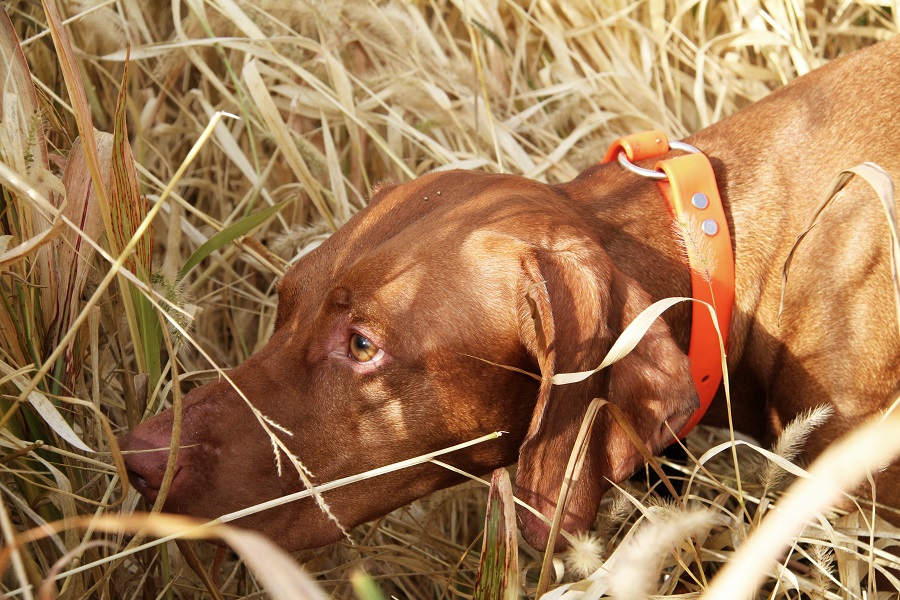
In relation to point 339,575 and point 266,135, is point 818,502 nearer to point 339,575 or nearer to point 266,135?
point 339,575

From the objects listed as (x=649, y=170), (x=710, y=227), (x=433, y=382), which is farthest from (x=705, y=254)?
(x=433, y=382)

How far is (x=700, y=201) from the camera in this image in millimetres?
2689

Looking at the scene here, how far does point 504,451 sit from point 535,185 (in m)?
0.79

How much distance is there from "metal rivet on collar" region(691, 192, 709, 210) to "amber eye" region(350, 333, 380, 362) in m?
1.05

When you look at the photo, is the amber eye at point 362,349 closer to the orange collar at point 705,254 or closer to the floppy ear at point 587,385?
the floppy ear at point 587,385

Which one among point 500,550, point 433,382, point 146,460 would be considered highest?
point 146,460

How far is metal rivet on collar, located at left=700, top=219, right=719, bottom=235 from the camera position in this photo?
2631 mm

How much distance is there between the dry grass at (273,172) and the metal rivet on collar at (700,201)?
2.74 feet

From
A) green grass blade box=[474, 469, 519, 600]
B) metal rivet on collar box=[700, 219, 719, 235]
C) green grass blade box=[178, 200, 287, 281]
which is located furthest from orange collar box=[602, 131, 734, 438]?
green grass blade box=[178, 200, 287, 281]

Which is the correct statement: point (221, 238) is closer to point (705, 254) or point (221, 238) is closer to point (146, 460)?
point (146, 460)

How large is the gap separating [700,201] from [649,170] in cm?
21

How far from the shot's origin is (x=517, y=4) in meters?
5.03

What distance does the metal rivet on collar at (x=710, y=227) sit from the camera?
263 cm

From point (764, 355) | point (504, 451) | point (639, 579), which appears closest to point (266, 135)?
point (504, 451)
